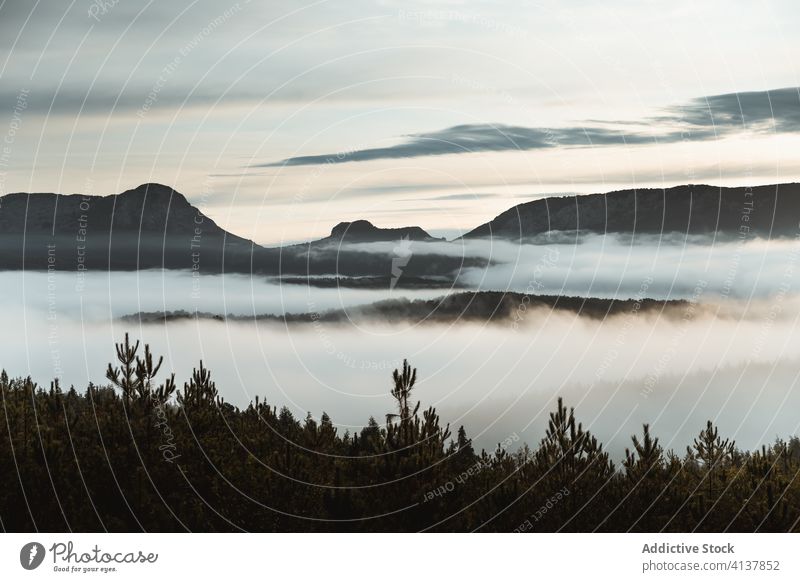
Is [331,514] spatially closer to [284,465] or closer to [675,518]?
[284,465]

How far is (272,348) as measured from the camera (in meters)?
31.1

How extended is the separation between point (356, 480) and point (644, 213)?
12363 millimetres

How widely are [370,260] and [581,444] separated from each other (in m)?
9.03

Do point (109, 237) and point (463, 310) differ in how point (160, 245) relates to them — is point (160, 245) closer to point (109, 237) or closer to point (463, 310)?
point (109, 237)

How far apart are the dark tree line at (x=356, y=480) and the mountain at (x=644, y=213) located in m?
6.15

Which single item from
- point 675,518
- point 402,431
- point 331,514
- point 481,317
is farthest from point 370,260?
point 675,518

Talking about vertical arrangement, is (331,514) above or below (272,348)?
below

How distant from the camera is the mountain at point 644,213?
105 ft

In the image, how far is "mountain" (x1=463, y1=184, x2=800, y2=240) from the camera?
32.2 meters

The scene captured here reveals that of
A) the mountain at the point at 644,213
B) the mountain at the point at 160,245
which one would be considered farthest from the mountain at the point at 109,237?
the mountain at the point at 644,213

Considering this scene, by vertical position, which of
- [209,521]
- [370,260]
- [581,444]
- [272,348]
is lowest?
[209,521]

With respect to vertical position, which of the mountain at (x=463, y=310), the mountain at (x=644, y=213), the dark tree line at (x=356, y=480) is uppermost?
the mountain at (x=644, y=213)

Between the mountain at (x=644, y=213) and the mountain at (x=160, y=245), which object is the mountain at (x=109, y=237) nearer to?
the mountain at (x=160, y=245)

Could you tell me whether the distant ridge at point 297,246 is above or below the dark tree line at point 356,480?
above
